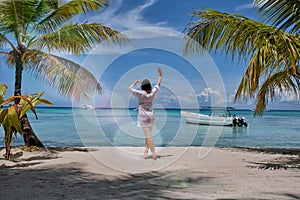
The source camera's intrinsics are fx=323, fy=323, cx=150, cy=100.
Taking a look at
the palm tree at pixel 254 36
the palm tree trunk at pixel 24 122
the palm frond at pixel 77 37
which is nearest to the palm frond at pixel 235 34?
the palm tree at pixel 254 36

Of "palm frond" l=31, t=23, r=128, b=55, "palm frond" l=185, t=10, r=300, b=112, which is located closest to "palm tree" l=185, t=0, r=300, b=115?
"palm frond" l=185, t=10, r=300, b=112

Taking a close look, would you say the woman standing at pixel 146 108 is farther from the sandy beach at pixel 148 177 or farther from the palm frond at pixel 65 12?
the palm frond at pixel 65 12

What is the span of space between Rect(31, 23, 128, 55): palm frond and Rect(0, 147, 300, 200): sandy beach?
2.67 m

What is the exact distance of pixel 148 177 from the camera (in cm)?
471

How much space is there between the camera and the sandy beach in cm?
370

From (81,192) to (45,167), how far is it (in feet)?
6.64

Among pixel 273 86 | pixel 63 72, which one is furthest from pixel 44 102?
pixel 273 86

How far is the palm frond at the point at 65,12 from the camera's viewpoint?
807cm

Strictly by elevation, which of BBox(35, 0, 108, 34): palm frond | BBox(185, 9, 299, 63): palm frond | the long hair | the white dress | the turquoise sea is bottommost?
the turquoise sea

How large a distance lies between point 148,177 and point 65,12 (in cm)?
531

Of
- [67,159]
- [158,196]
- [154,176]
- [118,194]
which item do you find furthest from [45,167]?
[158,196]

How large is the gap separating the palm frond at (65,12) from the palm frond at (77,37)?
0.61 m

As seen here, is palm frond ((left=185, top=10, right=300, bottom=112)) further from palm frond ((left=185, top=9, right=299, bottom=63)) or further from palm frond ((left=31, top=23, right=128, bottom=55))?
palm frond ((left=31, top=23, right=128, bottom=55))

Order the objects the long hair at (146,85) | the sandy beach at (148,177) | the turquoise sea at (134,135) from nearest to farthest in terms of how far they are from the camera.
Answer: the sandy beach at (148,177) → the long hair at (146,85) → the turquoise sea at (134,135)
